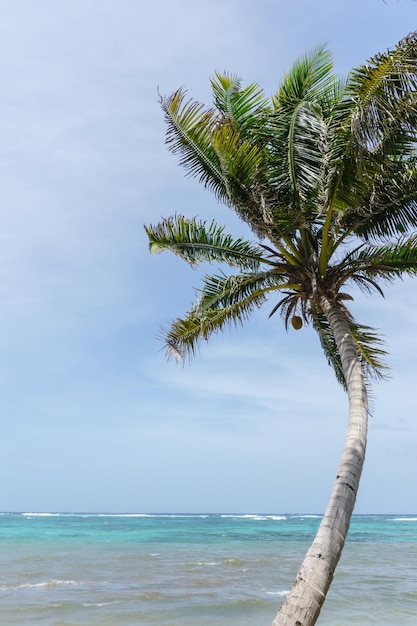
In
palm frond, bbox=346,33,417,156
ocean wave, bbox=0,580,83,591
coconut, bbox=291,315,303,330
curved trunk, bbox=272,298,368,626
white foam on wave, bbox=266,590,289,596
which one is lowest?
ocean wave, bbox=0,580,83,591

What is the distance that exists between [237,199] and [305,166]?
1.04 meters

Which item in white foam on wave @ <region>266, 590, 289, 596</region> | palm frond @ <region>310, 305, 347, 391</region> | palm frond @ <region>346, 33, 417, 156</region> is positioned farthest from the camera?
white foam on wave @ <region>266, 590, 289, 596</region>

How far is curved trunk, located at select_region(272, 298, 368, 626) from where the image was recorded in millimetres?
5605

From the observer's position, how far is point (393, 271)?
359 inches

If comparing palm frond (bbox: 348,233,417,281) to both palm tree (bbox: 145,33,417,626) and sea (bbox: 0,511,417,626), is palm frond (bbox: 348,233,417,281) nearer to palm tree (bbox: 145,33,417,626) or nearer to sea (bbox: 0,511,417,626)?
palm tree (bbox: 145,33,417,626)

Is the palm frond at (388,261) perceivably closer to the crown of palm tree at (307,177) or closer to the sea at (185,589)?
the crown of palm tree at (307,177)

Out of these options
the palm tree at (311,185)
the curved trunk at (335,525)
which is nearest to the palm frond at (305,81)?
the palm tree at (311,185)

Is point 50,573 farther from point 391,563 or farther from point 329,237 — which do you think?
point 329,237

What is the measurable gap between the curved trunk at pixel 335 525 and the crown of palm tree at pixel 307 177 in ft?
4.80

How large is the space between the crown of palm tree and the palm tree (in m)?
0.02

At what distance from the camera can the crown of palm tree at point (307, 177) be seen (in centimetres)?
784

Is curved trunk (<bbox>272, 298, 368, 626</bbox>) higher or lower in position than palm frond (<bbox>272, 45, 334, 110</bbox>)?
lower

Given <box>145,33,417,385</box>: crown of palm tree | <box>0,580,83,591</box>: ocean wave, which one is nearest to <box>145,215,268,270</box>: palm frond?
<box>145,33,417,385</box>: crown of palm tree

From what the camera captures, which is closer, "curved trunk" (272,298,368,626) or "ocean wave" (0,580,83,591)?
"curved trunk" (272,298,368,626)
